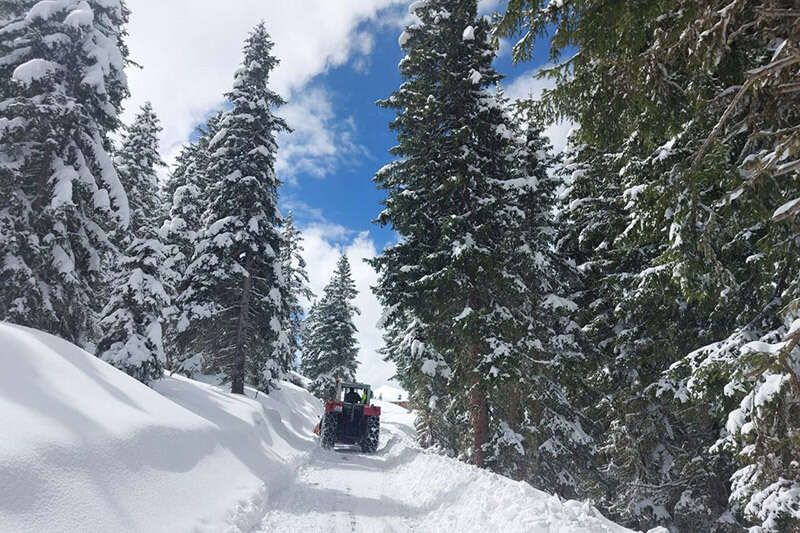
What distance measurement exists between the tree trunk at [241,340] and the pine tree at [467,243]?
28.1 feet

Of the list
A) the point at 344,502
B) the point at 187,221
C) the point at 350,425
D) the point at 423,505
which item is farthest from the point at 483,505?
the point at 187,221

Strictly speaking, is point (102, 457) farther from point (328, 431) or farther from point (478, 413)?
point (328, 431)

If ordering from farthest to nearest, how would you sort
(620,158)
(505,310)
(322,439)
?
(322,439)
(505,310)
(620,158)

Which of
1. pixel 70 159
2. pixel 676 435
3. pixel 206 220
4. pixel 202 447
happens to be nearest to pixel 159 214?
pixel 206 220

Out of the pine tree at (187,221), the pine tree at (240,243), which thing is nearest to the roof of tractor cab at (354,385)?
→ the pine tree at (240,243)

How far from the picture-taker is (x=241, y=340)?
20531 millimetres

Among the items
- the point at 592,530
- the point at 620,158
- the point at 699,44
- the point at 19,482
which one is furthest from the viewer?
the point at 620,158

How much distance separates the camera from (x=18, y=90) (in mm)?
13562

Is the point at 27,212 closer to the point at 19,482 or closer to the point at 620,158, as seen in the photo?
the point at 19,482

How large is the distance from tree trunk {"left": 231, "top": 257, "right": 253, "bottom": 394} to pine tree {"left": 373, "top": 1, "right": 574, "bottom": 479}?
8561 millimetres

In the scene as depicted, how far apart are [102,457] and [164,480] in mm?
1371

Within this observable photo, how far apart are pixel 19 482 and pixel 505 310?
1094cm

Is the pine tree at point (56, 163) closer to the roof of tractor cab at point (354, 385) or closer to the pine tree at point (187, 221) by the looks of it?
the pine tree at point (187, 221)

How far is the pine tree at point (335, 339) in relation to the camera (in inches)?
1655
